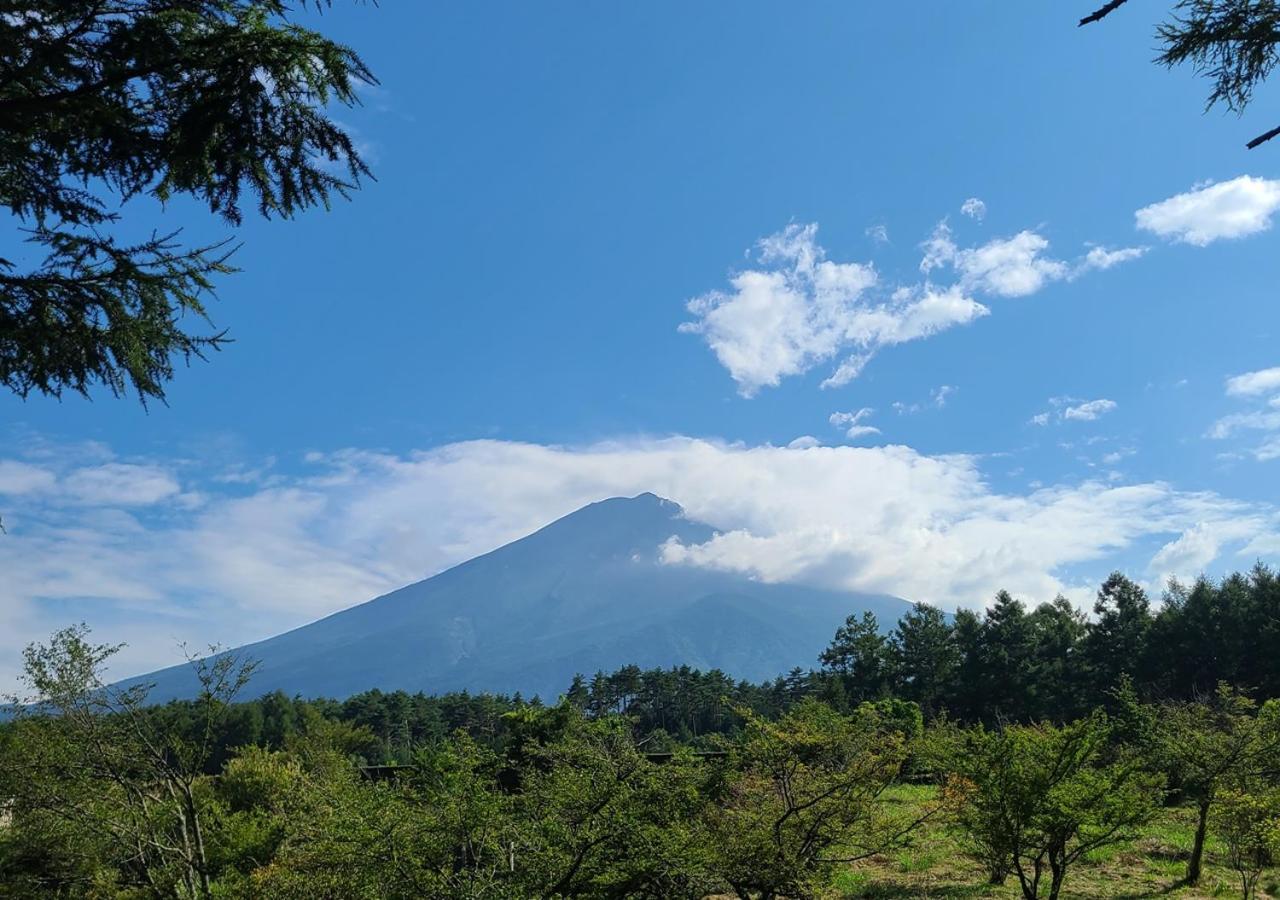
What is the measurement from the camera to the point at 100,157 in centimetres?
516

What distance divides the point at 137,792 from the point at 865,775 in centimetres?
1288

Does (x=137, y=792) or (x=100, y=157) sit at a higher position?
(x=100, y=157)

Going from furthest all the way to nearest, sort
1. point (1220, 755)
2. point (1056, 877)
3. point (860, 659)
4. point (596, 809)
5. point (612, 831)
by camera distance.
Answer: point (860, 659), point (1220, 755), point (1056, 877), point (596, 809), point (612, 831)

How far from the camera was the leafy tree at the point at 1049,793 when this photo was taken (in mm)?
10852

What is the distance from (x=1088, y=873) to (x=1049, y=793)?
644cm

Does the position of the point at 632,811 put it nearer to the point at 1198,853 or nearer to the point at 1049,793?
the point at 1049,793

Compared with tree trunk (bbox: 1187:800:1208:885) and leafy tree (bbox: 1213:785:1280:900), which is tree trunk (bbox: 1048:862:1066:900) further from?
tree trunk (bbox: 1187:800:1208:885)

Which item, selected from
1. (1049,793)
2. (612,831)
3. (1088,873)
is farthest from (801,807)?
(1088,873)

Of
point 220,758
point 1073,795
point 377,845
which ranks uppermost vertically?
point 377,845

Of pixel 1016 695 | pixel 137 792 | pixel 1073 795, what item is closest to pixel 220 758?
pixel 137 792

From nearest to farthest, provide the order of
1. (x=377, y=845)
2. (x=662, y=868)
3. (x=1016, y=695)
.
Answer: (x=377, y=845), (x=662, y=868), (x=1016, y=695)

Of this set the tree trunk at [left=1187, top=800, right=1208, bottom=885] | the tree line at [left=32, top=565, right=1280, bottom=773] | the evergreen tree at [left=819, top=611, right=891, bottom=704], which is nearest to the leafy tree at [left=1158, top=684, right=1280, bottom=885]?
the tree trunk at [left=1187, top=800, right=1208, bottom=885]

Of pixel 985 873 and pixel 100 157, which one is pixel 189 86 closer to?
pixel 100 157

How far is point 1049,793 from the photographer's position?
10.8 metres
